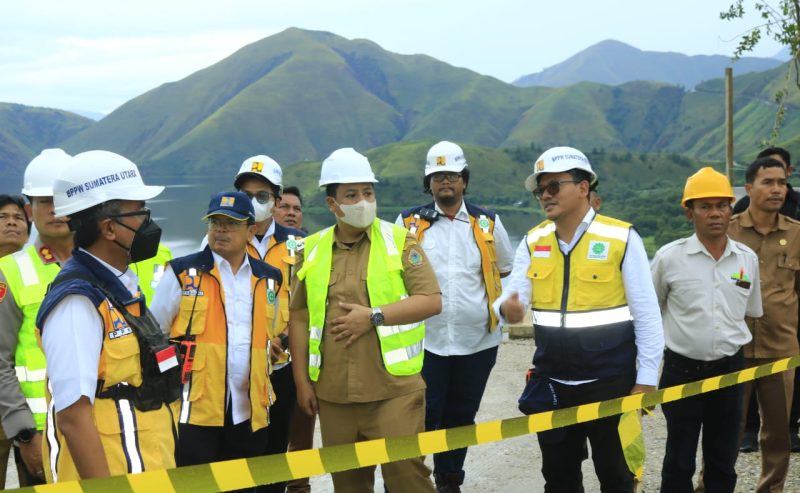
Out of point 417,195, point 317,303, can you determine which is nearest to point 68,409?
point 317,303

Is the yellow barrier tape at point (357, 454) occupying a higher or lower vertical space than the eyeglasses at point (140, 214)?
lower

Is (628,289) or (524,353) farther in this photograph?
(524,353)

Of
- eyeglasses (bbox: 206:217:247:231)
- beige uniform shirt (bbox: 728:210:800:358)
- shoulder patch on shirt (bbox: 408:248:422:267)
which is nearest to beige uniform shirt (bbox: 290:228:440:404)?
shoulder patch on shirt (bbox: 408:248:422:267)

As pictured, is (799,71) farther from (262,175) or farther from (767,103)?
→ (767,103)

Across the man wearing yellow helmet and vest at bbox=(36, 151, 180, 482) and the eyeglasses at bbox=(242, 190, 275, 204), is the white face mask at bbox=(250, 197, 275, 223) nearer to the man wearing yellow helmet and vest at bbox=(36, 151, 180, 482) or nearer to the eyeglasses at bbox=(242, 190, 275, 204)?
the eyeglasses at bbox=(242, 190, 275, 204)

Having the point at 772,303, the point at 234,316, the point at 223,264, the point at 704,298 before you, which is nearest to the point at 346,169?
the point at 223,264

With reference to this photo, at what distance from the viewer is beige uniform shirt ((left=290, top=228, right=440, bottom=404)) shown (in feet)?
12.8

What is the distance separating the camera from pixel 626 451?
12.7 ft

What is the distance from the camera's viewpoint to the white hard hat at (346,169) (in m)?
4.08

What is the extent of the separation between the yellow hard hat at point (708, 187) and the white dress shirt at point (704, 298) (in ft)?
0.92

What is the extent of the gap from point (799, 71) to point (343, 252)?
805 cm

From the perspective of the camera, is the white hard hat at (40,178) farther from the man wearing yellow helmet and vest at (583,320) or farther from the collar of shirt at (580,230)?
the collar of shirt at (580,230)

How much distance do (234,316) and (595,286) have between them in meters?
1.90

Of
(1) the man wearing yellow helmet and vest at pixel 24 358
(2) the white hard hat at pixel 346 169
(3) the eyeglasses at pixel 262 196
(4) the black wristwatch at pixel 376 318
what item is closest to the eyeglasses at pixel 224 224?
(2) the white hard hat at pixel 346 169
